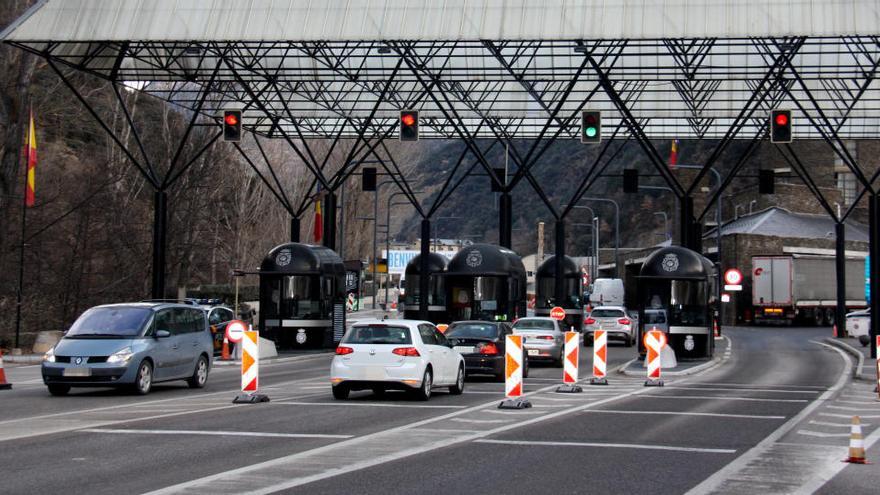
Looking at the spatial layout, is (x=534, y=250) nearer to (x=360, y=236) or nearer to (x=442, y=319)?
(x=360, y=236)

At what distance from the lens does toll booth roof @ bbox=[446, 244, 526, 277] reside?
4175 centimetres

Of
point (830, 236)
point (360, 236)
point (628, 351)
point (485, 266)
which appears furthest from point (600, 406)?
point (830, 236)

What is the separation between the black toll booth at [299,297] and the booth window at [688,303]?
11402 mm

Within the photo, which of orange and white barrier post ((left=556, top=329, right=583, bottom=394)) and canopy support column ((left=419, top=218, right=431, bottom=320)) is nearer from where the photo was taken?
orange and white barrier post ((left=556, top=329, right=583, bottom=394))

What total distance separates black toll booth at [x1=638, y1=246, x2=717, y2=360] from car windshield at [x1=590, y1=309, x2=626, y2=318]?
44.4 ft

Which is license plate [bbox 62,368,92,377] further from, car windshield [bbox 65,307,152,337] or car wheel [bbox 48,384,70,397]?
car windshield [bbox 65,307,152,337]

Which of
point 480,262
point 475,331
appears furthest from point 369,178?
point 475,331

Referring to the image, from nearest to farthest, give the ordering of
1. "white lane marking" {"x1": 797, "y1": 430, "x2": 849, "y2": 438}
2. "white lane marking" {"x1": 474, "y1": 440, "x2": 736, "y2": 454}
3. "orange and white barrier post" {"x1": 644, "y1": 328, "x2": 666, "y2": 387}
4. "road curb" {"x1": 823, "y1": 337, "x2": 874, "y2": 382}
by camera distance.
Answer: "white lane marking" {"x1": 474, "y1": 440, "x2": 736, "y2": 454}
"white lane marking" {"x1": 797, "y1": 430, "x2": 849, "y2": 438}
"orange and white barrier post" {"x1": 644, "y1": 328, "x2": 666, "y2": 387}
"road curb" {"x1": 823, "y1": 337, "x2": 874, "y2": 382}

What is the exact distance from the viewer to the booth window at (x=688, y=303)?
36781 millimetres

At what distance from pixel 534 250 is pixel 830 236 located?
92.0 m

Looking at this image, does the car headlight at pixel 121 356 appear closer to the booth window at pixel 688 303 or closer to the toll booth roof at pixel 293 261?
the toll booth roof at pixel 293 261

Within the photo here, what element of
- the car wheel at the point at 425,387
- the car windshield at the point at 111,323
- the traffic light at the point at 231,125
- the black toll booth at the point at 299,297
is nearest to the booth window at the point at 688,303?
the black toll booth at the point at 299,297

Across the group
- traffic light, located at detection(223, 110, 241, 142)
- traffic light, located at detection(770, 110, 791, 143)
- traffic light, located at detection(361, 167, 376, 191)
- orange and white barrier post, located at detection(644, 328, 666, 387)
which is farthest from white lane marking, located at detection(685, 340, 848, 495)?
traffic light, located at detection(361, 167, 376, 191)

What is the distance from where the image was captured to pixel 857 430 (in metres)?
13.8
